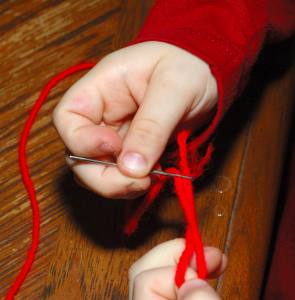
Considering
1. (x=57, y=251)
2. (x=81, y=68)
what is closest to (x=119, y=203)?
(x=57, y=251)

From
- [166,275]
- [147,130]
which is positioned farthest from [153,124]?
[166,275]

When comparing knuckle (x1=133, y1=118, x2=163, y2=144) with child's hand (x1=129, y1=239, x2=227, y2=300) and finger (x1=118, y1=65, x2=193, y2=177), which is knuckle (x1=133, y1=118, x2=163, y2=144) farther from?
child's hand (x1=129, y1=239, x2=227, y2=300)

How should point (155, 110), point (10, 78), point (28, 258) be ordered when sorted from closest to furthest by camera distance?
point (155, 110)
point (28, 258)
point (10, 78)

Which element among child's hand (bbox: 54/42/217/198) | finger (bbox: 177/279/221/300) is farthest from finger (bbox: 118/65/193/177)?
finger (bbox: 177/279/221/300)

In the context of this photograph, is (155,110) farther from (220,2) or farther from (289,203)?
(289,203)

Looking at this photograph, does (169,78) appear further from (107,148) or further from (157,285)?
(157,285)
